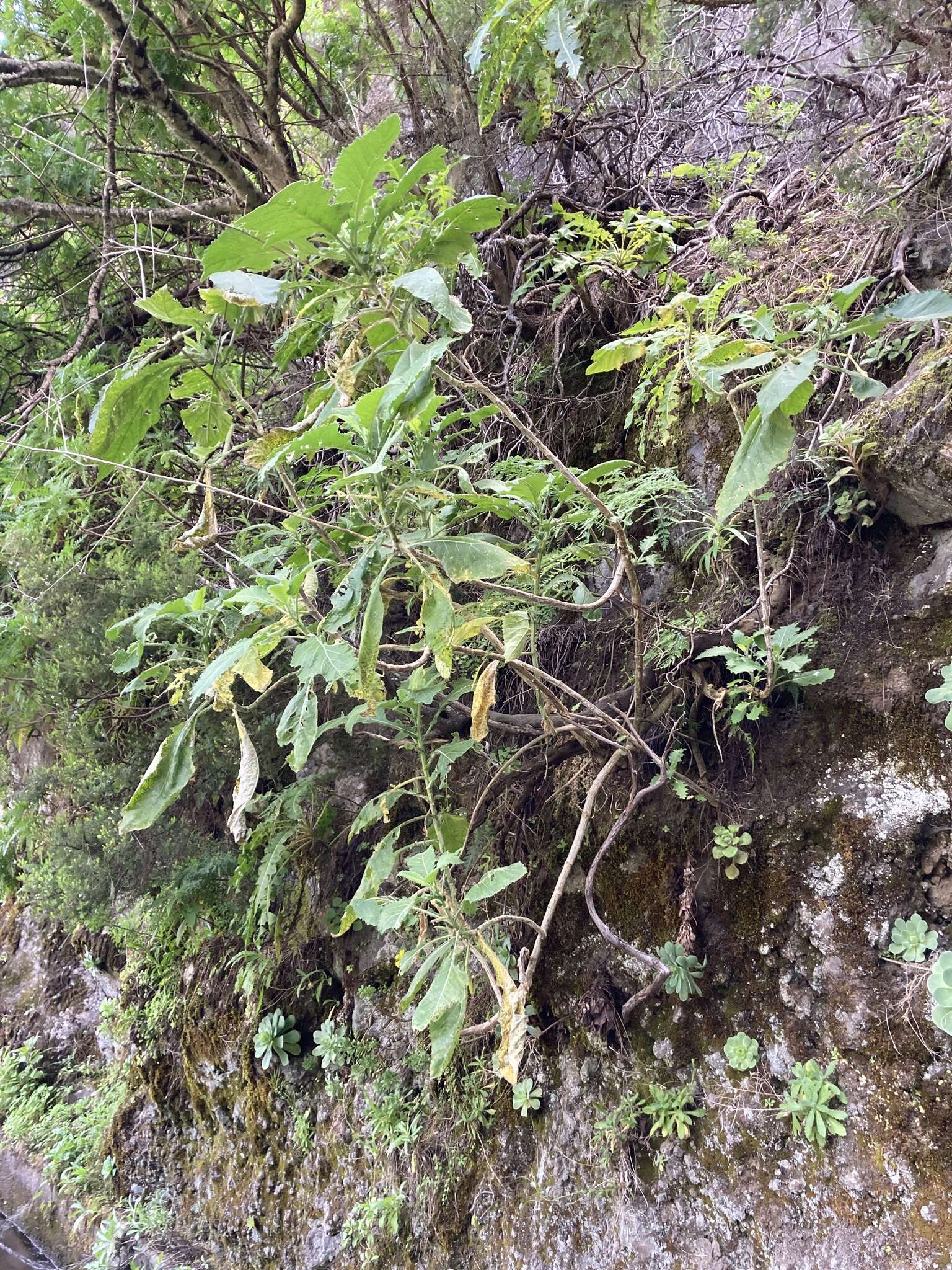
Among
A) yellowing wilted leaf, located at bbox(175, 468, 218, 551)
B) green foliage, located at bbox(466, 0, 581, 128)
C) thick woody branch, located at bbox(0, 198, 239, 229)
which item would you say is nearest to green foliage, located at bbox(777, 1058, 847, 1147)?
yellowing wilted leaf, located at bbox(175, 468, 218, 551)

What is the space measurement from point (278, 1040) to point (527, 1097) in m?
1.12

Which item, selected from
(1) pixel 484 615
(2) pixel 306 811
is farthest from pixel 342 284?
(2) pixel 306 811

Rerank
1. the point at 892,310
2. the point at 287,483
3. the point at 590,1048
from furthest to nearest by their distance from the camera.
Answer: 1. the point at 590,1048
2. the point at 287,483
3. the point at 892,310

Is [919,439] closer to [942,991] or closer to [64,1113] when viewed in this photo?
[942,991]

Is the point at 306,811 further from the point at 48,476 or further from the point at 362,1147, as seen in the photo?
the point at 48,476

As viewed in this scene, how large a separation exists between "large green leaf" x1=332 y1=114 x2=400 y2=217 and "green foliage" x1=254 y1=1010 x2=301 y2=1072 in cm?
266

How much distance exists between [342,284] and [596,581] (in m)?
1.38

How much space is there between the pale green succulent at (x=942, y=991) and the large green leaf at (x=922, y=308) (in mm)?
1056

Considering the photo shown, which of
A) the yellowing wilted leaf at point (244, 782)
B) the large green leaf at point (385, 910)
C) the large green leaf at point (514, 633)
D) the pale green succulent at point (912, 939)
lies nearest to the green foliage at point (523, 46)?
the large green leaf at point (514, 633)

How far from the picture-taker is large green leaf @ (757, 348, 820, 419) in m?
0.84

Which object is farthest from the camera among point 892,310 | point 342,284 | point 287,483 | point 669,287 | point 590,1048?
point 669,287

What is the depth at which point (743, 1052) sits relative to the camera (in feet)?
4.89

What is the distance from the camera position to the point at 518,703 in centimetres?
217

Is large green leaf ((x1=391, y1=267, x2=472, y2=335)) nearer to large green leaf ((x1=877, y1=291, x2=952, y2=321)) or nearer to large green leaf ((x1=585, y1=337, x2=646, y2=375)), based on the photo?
large green leaf ((x1=585, y1=337, x2=646, y2=375))
